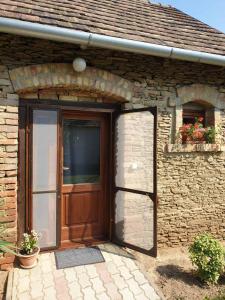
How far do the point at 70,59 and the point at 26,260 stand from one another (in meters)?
3.19

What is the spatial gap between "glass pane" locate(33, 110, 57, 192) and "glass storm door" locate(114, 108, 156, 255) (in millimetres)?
1139

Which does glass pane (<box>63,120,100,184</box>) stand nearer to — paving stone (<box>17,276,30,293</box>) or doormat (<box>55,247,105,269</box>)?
doormat (<box>55,247,105,269</box>)

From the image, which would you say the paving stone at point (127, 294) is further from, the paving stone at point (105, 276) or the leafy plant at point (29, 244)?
the leafy plant at point (29, 244)

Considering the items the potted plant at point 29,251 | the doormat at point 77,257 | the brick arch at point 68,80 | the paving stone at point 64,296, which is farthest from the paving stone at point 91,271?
the brick arch at point 68,80

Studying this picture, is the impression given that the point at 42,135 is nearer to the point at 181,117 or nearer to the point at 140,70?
the point at 140,70

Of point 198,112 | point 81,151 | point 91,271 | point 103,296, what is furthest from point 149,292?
point 198,112

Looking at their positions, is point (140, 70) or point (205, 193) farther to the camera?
point (205, 193)

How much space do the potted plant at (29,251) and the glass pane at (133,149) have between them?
1.71 meters

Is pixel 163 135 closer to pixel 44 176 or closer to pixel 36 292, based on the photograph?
pixel 44 176

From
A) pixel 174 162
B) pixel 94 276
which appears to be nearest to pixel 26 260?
pixel 94 276

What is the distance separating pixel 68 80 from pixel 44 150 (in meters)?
1.21

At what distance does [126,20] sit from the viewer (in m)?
5.14

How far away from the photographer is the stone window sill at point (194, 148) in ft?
16.9

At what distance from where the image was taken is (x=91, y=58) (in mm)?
4512
